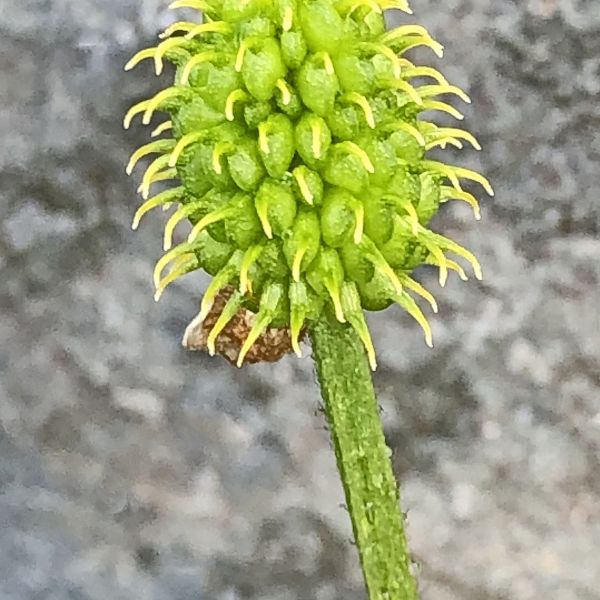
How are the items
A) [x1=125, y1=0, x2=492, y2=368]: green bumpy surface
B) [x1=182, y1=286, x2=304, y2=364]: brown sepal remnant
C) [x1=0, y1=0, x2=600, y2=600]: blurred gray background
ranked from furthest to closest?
[x1=0, y1=0, x2=600, y2=600]: blurred gray background
[x1=182, y1=286, x2=304, y2=364]: brown sepal remnant
[x1=125, y1=0, x2=492, y2=368]: green bumpy surface

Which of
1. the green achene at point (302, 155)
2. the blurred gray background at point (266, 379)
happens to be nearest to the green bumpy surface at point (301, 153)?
the green achene at point (302, 155)

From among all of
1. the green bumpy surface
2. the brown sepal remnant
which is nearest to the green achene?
the green bumpy surface

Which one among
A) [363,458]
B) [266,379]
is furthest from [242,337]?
[266,379]

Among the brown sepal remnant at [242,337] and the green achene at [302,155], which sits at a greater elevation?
the brown sepal remnant at [242,337]

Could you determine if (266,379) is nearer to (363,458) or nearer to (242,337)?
(242,337)

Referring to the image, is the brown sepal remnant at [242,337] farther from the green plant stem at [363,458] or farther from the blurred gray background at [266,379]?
the blurred gray background at [266,379]

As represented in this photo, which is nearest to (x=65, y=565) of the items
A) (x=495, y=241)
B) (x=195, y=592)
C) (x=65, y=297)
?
(x=195, y=592)

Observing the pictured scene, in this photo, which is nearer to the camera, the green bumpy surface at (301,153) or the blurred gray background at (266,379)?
the green bumpy surface at (301,153)

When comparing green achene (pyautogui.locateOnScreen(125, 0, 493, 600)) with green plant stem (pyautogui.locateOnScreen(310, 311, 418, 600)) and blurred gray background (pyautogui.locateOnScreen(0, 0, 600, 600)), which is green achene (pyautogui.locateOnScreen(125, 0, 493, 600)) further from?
blurred gray background (pyautogui.locateOnScreen(0, 0, 600, 600))
